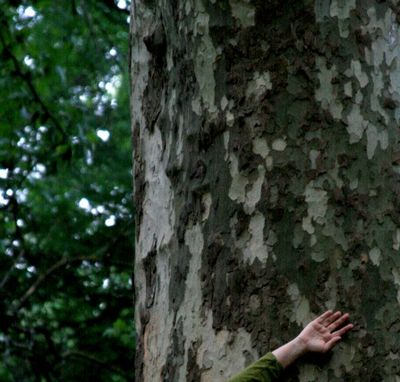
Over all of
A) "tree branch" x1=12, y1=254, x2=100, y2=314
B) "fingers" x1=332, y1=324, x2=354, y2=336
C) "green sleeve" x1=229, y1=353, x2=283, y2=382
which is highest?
"tree branch" x1=12, y1=254, x2=100, y2=314

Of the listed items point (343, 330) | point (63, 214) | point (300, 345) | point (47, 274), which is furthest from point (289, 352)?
point (63, 214)

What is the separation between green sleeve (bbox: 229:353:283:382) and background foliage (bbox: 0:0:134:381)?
728cm

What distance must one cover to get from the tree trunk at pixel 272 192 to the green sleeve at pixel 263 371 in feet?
0.16

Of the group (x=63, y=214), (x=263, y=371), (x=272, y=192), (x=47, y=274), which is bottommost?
(x=263, y=371)

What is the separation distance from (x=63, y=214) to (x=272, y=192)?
9478 millimetres

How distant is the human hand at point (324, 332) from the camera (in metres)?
2.79

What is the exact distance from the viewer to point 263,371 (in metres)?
2.82

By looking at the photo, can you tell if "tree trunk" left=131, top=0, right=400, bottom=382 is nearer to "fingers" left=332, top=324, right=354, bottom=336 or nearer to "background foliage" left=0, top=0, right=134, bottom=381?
"fingers" left=332, top=324, right=354, bottom=336

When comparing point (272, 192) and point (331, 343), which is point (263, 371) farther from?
point (272, 192)

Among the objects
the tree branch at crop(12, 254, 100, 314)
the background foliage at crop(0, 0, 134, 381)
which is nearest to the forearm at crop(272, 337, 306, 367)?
the background foliage at crop(0, 0, 134, 381)

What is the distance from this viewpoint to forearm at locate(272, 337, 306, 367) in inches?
111

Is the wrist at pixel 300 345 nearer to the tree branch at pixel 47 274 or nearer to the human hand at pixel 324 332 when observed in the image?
the human hand at pixel 324 332

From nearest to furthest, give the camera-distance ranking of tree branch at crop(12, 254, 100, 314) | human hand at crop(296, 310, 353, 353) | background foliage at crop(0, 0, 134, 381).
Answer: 1. human hand at crop(296, 310, 353, 353)
2. background foliage at crop(0, 0, 134, 381)
3. tree branch at crop(12, 254, 100, 314)

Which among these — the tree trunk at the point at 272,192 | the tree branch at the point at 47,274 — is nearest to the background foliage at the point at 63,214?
the tree branch at the point at 47,274
